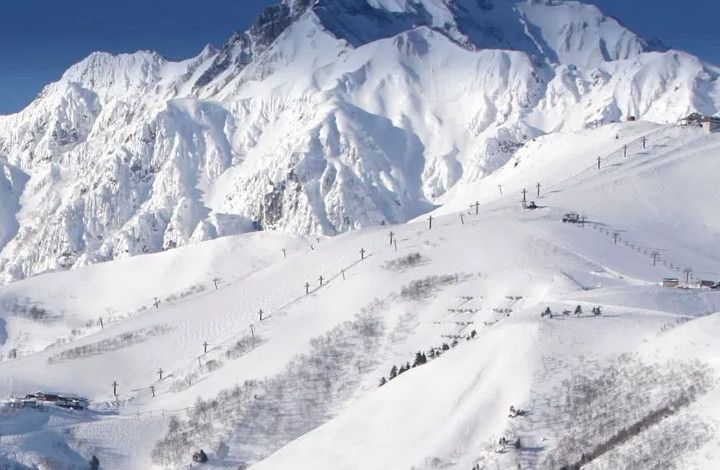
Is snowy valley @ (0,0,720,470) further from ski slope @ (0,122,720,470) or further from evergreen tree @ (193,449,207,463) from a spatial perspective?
evergreen tree @ (193,449,207,463)

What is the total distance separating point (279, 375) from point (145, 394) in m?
17.8

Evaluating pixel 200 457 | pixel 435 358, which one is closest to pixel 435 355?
pixel 435 358

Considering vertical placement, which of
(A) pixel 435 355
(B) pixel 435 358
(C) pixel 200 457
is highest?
(B) pixel 435 358

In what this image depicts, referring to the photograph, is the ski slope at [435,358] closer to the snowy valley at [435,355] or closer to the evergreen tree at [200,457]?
the snowy valley at [435,355]

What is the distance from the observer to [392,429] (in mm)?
99250

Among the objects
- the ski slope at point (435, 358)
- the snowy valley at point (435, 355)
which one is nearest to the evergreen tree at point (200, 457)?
the snowy valley at point (435, 355)

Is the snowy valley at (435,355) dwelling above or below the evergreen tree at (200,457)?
above

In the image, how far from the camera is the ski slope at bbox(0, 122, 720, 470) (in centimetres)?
9281

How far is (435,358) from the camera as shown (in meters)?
113

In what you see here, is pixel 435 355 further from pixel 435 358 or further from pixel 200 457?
pixel 200 457

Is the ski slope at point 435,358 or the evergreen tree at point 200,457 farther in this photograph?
the evergreen tree at point 200,457

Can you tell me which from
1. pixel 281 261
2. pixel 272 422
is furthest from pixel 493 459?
Result: pixel 281 261

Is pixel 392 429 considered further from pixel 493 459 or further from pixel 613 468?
pixel 613 468

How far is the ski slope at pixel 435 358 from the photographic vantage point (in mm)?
92812
